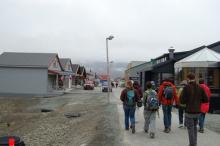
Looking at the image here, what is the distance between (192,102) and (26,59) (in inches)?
1675

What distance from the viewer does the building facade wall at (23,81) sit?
151 ft

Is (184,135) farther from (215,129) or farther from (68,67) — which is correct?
(68,67)

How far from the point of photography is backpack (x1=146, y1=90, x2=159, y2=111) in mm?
11180

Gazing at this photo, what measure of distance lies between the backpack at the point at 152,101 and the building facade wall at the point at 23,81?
36009mm

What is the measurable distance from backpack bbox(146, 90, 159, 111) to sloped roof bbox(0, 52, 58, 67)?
36.7 m

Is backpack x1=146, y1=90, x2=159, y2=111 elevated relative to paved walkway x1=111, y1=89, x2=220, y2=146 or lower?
elevated

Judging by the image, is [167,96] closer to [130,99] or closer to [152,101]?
[152,101]

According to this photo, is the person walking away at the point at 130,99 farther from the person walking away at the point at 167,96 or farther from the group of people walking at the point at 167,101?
the person walking away at the point at 167,96

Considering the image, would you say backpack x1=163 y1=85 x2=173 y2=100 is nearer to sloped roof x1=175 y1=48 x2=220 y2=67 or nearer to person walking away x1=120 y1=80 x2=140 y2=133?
person walking away x1=120 y1=80 x2=140 y2=133

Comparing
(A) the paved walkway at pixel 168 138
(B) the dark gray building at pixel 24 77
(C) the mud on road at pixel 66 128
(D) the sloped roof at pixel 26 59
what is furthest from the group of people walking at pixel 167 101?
(D) the sloped roof at pixel 26 59

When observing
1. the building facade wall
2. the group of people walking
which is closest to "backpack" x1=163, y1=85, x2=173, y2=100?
the group of people walking

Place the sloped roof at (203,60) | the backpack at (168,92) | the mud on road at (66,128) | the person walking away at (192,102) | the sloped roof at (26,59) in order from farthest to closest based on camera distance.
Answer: the sloped roof at (26,59), the sloped roof at (203,60), the mud on road at (66,128), the backpack at (168,92), the person walking away at (192,102)

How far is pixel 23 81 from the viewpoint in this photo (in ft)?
152

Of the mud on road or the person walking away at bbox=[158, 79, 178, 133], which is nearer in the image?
the person walking away at bbox=[158, 79, 178, 133]
